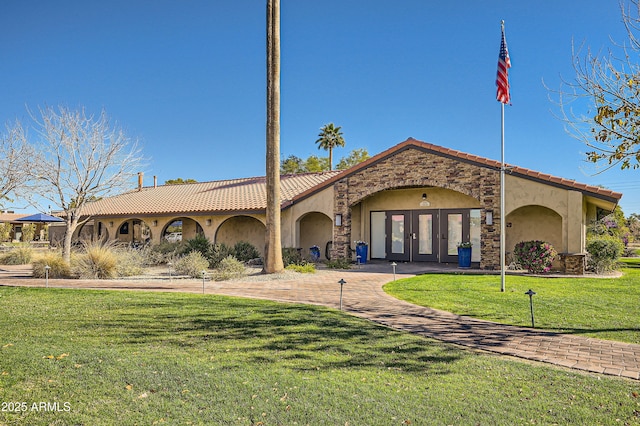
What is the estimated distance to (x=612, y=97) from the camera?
600 cm

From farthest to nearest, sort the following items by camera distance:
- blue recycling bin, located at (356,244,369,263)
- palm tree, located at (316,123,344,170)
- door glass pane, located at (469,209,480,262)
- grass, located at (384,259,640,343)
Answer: palm tree, located at (316,123,344,170)
blue recycling bin, located at (356,244,369,263)
door glass pane, located at (469,209,480,262)
grass, located at (384,259,640,343)

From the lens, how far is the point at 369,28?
18.1 metres

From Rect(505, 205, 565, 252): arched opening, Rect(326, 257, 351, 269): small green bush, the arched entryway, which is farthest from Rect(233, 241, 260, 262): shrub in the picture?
Rect(505, 205, 565, 252): arched opening

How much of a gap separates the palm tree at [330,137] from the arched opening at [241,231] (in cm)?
2077

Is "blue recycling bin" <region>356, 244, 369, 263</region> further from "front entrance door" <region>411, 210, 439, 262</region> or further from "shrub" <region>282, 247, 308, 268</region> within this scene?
"shrub" <region>282, 247, 308, 268</region>

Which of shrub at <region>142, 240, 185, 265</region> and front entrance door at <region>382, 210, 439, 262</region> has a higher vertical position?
front entrance door at <region>382, 210, 439, 262</region>

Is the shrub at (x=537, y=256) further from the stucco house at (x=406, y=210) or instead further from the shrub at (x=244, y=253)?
the shrub at (x=244, y=253)

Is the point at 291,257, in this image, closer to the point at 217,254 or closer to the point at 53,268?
the point at 217,254

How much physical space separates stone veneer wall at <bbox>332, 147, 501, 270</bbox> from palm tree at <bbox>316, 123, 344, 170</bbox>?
77.3 ft

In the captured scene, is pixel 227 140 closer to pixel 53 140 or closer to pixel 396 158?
pixel 53 140

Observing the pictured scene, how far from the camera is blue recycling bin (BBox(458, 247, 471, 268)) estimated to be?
17.1 metres

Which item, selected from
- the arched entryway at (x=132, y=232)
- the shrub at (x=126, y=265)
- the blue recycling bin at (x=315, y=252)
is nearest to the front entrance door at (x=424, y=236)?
the blue recycling bin at (x=315, y=252)

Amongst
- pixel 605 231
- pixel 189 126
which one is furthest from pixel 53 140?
pixel 605 231

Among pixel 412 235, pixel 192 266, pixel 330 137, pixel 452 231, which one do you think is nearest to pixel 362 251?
pixel 412 235
